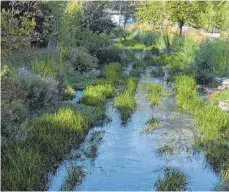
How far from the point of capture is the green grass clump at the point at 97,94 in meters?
9.72

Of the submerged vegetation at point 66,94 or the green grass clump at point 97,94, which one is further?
the green grass clump at point 97,94

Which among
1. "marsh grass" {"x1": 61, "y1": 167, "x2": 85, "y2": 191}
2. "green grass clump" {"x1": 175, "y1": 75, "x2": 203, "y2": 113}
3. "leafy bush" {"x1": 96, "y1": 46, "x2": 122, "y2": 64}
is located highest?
"marsh grass" {"x1": 61, "y1": 167, "x2": 85, "y2": 191}

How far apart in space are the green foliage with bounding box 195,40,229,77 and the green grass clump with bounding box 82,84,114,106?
523 centimetres

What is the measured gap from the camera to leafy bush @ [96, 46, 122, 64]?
19.2 meters

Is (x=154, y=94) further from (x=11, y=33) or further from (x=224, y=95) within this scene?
(x=11, y=33)

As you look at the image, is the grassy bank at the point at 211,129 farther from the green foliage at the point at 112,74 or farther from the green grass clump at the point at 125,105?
the green foliage at the point at 112,74

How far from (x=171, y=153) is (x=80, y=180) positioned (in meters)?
2.13

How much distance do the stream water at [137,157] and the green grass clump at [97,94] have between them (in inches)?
20.2

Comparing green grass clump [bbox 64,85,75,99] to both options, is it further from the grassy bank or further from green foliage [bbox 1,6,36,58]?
green foliage [bbox 1,6,36,58]

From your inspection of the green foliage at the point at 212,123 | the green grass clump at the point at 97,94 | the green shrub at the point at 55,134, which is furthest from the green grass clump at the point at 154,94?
the green shrub at the point at 55,134

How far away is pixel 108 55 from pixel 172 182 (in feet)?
47.6

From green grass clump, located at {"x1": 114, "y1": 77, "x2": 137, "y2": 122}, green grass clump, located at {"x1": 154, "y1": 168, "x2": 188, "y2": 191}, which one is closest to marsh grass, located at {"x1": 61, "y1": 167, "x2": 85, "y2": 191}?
green grass clump, located at {"x1": 154, "y1": 168, "x2": 188, "y2": 191}

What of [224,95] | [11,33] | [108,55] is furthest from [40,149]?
[108,55]

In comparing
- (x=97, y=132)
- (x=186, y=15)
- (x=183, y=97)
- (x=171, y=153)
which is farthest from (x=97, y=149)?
(x=186, y=15)
